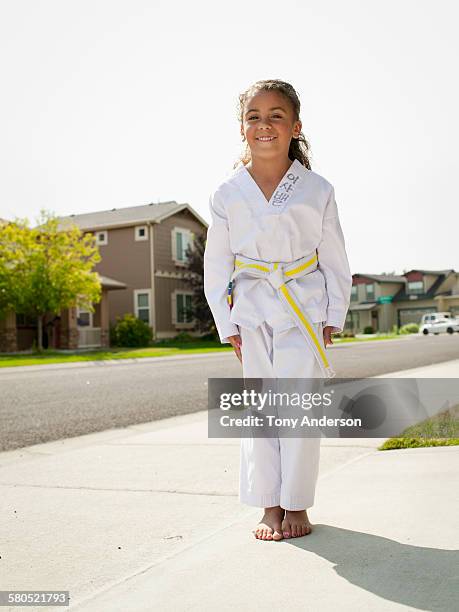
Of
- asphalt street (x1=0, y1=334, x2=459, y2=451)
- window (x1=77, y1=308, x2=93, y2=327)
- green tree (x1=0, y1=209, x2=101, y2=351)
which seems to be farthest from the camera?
window (x1=77, y1=308, x2=93, y2=327)

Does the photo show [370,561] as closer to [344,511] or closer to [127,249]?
[344,511]

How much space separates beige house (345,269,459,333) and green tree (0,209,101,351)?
144 feet

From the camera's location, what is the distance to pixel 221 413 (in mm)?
8039

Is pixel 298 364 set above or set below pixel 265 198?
below

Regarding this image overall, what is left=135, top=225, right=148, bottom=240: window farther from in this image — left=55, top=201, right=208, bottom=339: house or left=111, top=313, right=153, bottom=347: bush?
left=111, top=313, right=153, bottom=347: bush

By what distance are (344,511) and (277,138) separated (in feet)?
5.86

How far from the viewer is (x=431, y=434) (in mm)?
5480

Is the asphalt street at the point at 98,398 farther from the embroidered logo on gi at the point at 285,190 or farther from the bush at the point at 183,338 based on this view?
the bush at the point at 183,338

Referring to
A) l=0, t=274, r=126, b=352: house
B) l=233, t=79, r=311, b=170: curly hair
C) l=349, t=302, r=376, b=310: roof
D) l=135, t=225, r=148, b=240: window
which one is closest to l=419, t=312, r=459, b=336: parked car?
l=349, t=302, r=376, b=310: roof

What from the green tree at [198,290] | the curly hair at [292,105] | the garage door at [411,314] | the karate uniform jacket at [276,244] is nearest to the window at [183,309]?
the green tree at [198,290]

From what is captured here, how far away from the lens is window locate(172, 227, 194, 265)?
3822cm

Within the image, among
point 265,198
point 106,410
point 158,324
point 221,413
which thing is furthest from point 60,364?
point 265,198

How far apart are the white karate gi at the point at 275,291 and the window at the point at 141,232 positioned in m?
33.6

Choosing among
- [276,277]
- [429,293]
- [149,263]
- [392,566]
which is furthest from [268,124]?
[429,293]
